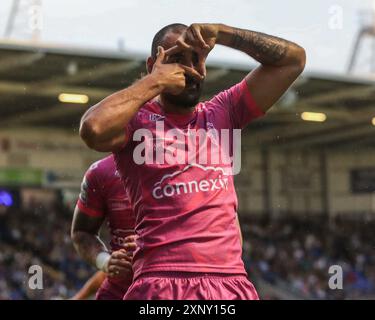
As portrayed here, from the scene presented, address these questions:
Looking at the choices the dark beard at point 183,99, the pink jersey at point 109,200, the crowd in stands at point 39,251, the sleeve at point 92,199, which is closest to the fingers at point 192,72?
the dark beard at point 183,99

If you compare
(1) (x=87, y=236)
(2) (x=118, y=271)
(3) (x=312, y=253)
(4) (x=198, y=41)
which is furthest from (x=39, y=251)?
(4) (x=198, y=41)

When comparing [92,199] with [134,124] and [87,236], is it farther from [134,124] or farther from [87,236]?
[134,124]

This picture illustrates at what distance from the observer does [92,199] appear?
5258 mm

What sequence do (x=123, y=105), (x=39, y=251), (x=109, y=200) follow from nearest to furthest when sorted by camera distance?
(x=123, y=105)
(x=109, y=200)
(x=39, y=251)

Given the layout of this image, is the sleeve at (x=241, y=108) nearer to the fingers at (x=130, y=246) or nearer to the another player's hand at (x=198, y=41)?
the another player's hand at (x=198, y=41)

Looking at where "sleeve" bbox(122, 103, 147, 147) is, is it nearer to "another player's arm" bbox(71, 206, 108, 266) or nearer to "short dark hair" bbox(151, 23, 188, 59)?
"short dark hair" bbox(151, 23, 188, 59)

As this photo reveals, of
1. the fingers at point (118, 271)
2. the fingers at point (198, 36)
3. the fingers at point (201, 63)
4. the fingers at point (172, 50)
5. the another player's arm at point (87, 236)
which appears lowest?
the fingers at point (118, 271)

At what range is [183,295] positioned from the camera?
3.17m

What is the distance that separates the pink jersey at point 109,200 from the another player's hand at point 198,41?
Answer: 2.03 metres

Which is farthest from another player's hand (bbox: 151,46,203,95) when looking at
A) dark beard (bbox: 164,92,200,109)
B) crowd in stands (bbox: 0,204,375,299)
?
crowd in stands (bbox: 0,204,375,299)

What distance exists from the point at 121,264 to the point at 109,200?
1.53 meters

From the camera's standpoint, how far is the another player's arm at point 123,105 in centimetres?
310

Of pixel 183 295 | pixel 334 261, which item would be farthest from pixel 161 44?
pixel 334 261

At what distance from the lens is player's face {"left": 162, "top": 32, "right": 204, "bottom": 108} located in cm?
319
